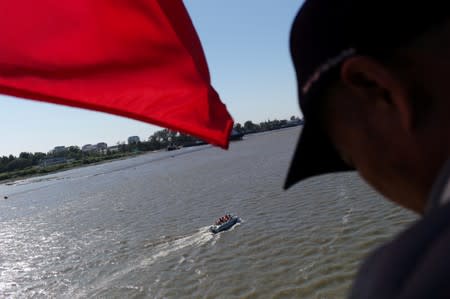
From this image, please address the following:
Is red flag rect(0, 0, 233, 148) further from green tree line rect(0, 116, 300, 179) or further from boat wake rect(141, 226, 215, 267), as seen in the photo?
green tree line rect(0, 116, 300, 179)

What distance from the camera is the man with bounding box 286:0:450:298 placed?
0.76m

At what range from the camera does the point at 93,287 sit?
12.7 m

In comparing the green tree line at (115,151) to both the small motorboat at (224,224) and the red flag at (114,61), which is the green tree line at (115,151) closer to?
the small motorboat at (224,224)

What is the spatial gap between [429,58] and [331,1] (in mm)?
245

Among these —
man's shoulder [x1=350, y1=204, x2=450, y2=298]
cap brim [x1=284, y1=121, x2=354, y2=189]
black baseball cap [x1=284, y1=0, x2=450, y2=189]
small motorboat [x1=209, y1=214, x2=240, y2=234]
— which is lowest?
small motorboat [x1=209, y1=214, x2=240, y2=234]

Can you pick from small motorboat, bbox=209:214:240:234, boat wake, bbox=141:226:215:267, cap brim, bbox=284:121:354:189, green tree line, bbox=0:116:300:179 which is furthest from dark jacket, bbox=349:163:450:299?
green tree line, bbox=0:116:300:179

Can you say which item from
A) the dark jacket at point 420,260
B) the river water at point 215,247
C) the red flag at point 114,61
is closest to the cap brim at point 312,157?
the dark jacket at point 420,260

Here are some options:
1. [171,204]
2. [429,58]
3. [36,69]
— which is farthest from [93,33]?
[171,204]

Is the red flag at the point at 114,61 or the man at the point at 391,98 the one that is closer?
the man at the point at 391,98

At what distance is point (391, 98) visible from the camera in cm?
94

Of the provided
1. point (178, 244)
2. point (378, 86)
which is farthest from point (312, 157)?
point (178, 244)

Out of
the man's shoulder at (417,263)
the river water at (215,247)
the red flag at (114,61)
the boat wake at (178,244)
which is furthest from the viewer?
the boat wake at (178,244)

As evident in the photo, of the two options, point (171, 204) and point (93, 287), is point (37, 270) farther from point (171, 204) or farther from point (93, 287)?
point (171, 204)

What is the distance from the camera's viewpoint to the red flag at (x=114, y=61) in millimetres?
2402
